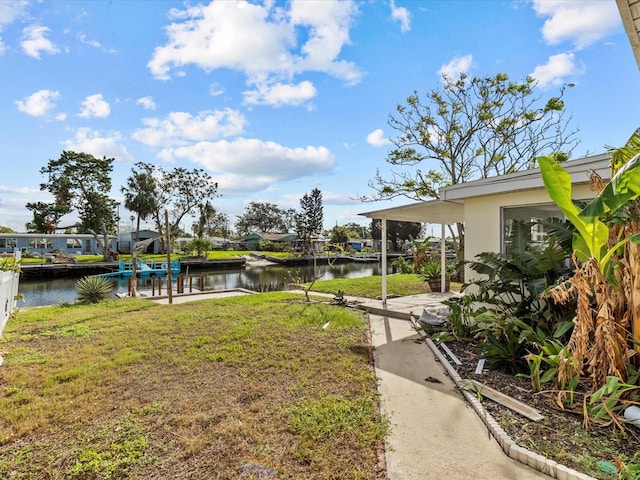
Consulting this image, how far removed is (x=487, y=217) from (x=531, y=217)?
27.2 inches

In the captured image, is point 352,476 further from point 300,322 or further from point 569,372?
point 300,322

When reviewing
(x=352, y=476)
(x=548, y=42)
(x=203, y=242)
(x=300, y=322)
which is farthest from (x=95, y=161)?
(x=352, y=476)

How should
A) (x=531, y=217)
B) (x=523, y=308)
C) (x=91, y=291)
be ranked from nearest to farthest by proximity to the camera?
(x=523, y=308) < (x=531, y=217) < (x=91, y=291)

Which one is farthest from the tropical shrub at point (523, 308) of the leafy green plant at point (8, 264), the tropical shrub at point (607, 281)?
the leafy green plant at point (8, 264)

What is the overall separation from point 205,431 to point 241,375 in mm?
1196

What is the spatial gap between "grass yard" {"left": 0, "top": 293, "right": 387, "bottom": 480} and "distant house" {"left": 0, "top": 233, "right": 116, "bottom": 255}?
103 ft

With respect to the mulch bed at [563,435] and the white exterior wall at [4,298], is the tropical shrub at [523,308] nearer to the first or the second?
the mulch bed at [563,435]

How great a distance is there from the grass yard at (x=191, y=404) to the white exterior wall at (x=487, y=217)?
2.69 m

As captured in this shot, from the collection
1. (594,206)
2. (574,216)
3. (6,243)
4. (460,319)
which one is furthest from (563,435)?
(6,243)

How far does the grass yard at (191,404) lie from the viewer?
95.7 inches

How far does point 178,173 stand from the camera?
35.4 meters

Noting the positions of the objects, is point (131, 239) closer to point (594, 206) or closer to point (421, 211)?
point (421, 211)

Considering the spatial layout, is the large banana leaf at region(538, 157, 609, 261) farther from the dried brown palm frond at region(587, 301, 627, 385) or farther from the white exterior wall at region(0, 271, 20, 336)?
the white exterior wall at region(0, 271, 20, 336)

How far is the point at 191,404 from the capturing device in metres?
3.32
